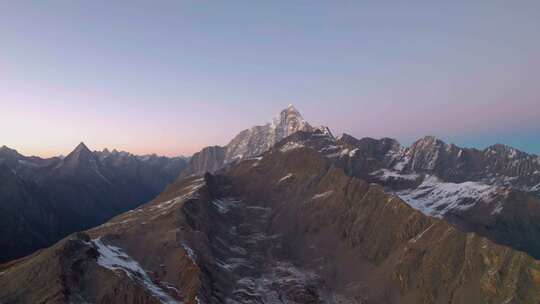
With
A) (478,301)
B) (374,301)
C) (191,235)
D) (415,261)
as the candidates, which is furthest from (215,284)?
(478,301)

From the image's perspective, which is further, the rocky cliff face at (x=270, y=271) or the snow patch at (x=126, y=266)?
the snow patch at (x=126, y=266)

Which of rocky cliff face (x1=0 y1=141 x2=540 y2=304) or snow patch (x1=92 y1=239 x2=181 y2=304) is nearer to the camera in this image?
rocky cliff face (x1=0 y1=141 x2=540 y2=304)

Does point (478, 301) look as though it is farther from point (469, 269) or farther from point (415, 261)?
point (415, 261)

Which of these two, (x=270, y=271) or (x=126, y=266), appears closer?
(x=126, y=266)

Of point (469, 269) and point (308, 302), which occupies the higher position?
point (469, 269)

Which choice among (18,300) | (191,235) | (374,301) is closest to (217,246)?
(191,235)

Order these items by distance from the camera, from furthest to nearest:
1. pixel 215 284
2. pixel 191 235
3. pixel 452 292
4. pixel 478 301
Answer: pixel 191 235
pixel 215 284
pixel 452 292
pixel 478 301

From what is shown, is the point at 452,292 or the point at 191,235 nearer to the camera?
the point at 452,292

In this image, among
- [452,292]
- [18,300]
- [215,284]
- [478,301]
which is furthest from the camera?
[215,284]

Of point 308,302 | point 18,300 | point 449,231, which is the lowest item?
point 308,302

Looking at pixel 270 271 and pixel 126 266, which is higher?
pixel 126 266
